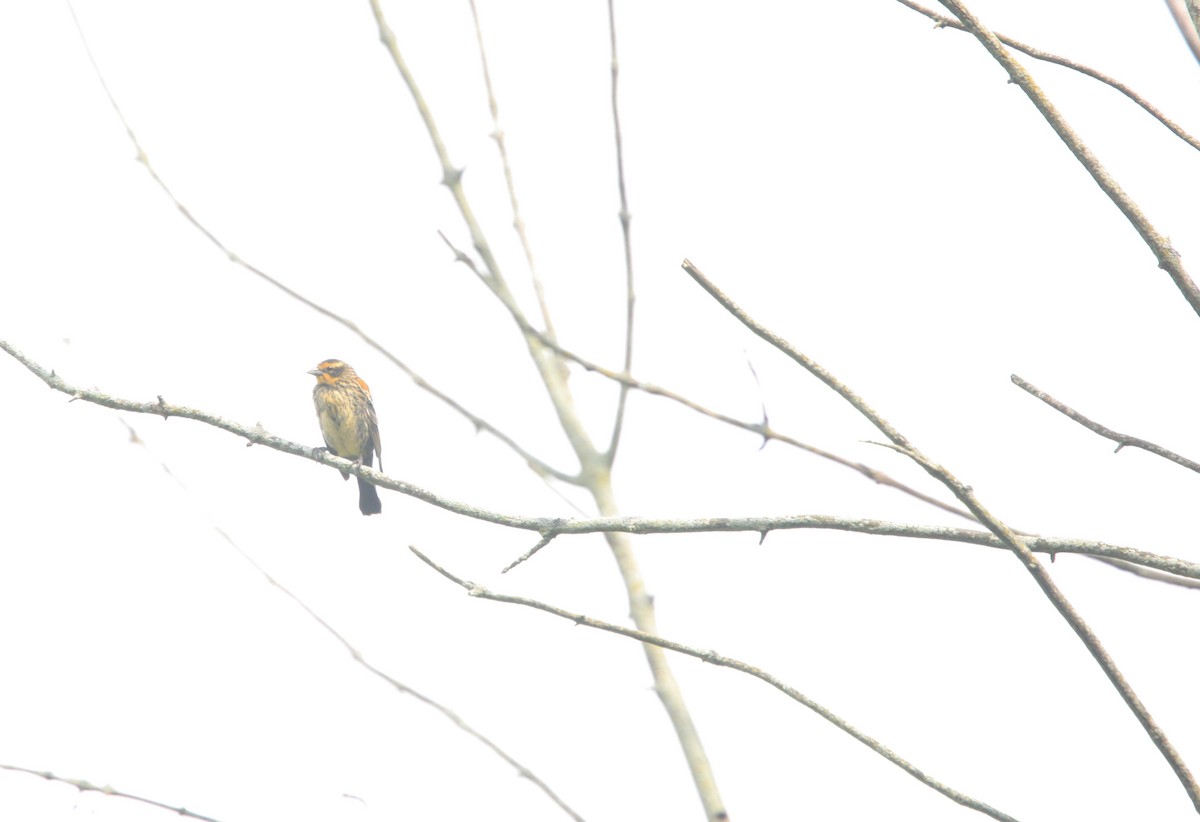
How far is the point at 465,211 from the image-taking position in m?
5.16

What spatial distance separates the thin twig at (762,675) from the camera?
6.13 feet

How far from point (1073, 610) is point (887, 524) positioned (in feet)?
1.63

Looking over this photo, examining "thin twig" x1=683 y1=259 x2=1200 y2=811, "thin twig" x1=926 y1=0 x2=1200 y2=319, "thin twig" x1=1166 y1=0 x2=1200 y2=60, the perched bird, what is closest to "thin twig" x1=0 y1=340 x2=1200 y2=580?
"thin twig" x1=683 y1=259 x2=1200 y2=811

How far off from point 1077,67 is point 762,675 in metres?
1.23

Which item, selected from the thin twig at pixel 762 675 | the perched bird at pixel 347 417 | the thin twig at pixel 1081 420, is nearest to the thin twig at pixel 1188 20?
the thin twig at pixel 1081 420

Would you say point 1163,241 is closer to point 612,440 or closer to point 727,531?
point 727,531

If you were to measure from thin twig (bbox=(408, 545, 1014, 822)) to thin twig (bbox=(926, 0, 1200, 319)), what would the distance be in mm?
821

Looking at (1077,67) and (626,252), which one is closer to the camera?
(1077,67)

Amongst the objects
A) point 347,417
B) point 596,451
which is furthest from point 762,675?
point 347,417

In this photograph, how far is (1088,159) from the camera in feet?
6.02

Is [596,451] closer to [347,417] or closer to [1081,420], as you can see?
[1081,420]

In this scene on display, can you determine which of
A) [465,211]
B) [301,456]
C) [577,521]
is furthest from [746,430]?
[465,211]

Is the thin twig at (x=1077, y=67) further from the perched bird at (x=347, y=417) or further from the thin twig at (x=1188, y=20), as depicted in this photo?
the perched bird at (x=347, y=417)

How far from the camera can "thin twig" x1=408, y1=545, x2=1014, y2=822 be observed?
6.13ft
